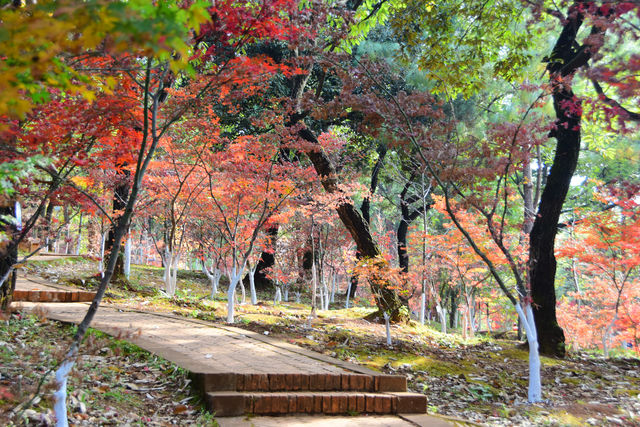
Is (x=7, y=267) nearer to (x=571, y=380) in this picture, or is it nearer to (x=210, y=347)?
(x=210, y=347)

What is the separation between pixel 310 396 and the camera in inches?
134

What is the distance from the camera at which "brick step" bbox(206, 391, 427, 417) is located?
3.13m

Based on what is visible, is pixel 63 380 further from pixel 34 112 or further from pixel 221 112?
pixel 221 112

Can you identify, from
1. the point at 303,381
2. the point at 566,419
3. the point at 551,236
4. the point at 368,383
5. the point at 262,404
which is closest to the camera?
the point at 262,404

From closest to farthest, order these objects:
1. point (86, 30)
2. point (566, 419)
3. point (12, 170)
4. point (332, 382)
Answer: point (86, 30)
point (12, 170)
point (332, 382)
point (566, 419)

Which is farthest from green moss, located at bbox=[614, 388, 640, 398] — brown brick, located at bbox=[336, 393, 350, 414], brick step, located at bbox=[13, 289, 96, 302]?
brick step, located at bbox=[13, 289, 96, 302]

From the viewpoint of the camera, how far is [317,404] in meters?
3.42

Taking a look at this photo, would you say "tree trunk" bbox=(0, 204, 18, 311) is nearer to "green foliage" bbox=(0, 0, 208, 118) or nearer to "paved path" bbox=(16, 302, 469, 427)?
"paved path" bbox=(16, 302, 469, 427)

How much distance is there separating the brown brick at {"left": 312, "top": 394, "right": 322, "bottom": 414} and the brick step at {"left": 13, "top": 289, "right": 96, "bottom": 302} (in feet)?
19.7

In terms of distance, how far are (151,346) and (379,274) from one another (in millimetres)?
4111

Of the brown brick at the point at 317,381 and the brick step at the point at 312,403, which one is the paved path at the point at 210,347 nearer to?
the brown brick at the point at 317,381

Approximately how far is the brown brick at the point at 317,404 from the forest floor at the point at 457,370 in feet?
2.95

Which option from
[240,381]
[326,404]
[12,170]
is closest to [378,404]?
[326,404]

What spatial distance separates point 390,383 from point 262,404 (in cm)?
124
